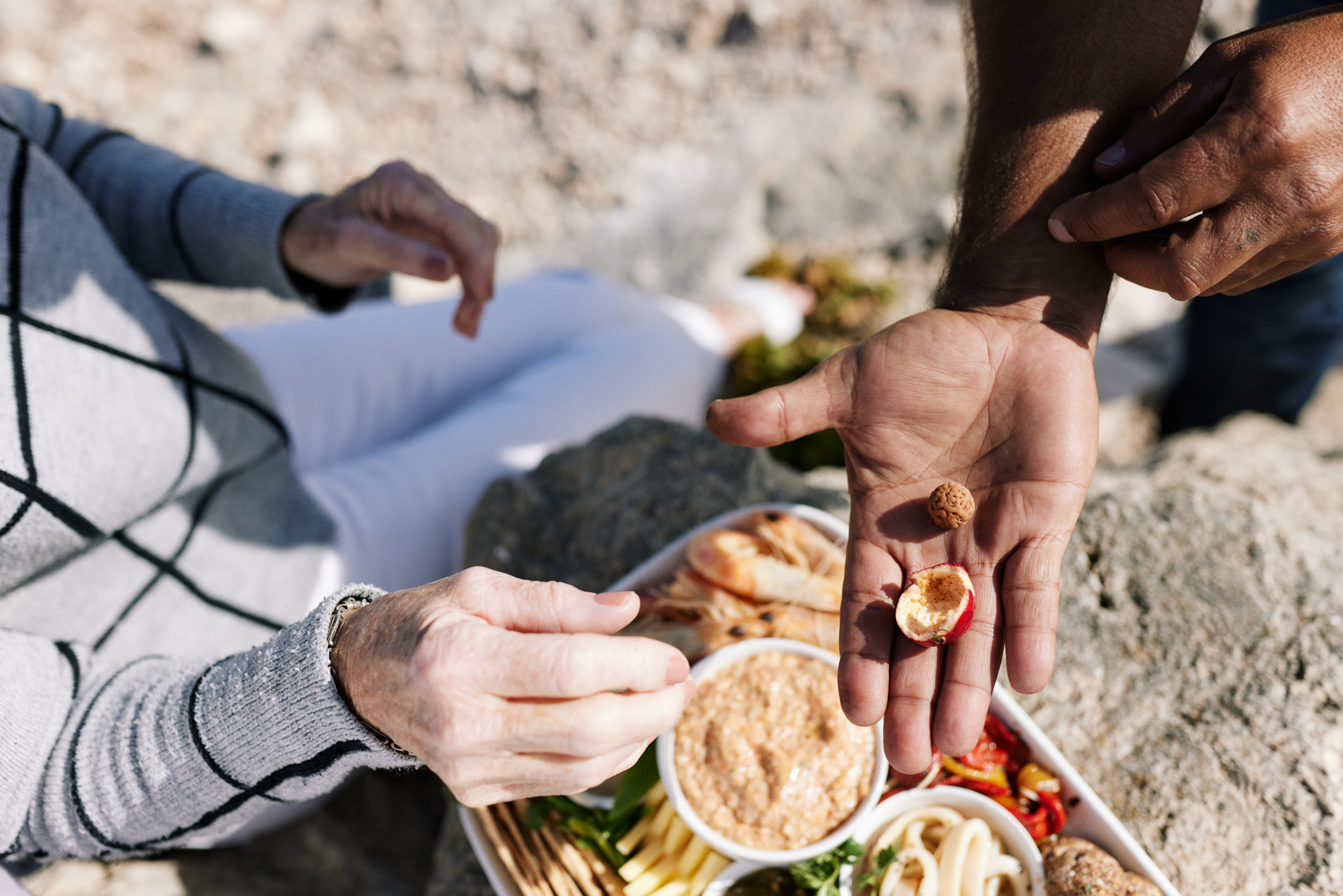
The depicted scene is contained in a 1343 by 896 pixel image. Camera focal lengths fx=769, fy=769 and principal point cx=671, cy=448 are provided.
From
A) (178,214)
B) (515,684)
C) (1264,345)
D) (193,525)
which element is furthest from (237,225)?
(1264,345)

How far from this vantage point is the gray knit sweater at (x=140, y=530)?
1538mm

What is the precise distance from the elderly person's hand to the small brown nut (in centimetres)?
139

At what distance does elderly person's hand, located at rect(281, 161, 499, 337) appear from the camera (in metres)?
2.29

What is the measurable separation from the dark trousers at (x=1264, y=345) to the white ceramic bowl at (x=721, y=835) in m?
2.68

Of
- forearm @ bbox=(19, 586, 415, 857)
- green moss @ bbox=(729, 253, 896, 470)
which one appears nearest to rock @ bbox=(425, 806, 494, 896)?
forearm @ bbox=(19, 586, 415, 857)

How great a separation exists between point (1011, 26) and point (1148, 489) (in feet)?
4.59

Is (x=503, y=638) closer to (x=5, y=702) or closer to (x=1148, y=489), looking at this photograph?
(x=5, y=702)

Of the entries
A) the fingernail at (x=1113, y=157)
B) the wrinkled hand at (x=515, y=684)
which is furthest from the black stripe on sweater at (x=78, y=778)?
the fingernail at (x=1113, y=157)

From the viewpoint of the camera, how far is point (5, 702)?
1512 mm

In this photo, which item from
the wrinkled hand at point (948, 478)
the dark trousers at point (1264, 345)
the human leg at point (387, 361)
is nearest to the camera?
the wrinkled hand at point (948, 478)

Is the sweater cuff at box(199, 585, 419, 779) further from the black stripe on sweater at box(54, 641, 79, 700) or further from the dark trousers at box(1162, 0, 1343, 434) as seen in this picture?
the dark trousers at box(1162, 0, 1343, 434)

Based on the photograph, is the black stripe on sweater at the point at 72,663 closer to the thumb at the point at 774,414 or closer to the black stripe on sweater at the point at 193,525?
the black stripe on sweater at the point at 193,525

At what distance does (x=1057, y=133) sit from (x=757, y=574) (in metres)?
1.35

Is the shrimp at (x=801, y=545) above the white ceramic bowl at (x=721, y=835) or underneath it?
above
